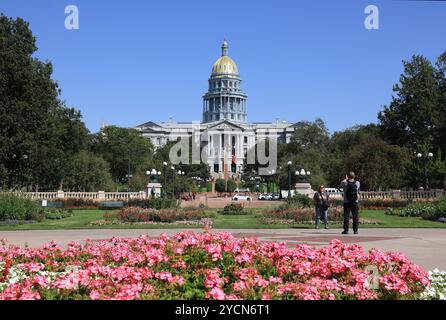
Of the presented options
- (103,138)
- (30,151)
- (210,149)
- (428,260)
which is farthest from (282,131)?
(428,260)

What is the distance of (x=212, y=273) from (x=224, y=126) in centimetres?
16251

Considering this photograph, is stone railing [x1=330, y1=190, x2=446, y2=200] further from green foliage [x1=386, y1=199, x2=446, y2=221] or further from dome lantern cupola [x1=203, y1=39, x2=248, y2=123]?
dome lantern cupola [x1=203, y1=39, x2=248, y2=123]

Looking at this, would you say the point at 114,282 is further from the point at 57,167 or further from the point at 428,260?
the point at 57,167

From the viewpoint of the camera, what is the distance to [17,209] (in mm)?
25969

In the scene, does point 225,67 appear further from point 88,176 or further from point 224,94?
point 88,176

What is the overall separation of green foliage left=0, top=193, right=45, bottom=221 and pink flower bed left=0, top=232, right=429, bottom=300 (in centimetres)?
1654

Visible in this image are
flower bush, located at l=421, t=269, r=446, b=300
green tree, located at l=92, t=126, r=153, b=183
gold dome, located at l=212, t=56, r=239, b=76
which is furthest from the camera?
gold dome, located at l=212, t=56, r=239, b=76

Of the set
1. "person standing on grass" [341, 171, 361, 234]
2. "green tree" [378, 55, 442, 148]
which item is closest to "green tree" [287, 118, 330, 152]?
"green tree" [378, 55, 442, 148]

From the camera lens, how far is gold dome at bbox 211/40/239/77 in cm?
18450

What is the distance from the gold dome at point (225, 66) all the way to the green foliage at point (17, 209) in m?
159

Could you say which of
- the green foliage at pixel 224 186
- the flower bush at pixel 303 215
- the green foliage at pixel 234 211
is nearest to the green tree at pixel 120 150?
the green foliage at pixel 224 186

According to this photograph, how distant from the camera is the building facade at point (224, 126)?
16862cm
